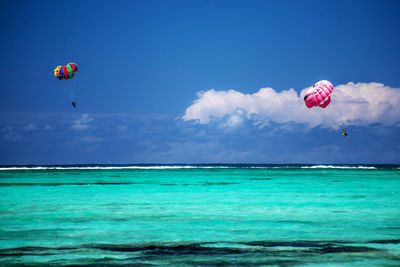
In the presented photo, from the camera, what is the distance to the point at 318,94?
98.9 ft

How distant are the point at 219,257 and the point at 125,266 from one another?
2073mm

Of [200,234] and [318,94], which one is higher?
[318,94]

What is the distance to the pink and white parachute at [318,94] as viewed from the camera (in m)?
30.1

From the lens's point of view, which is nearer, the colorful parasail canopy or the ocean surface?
the ocean surface

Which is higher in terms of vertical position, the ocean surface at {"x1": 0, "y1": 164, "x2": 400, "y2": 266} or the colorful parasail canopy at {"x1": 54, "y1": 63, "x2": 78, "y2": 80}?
the colorful parasail canopy at {"x1": 54, "y1": 63, "x2": 78, "y2": 80}

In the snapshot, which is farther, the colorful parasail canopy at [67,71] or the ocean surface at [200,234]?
the colorful parasail canopy at [67,71]

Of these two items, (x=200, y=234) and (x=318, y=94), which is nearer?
(x=200, y=234)

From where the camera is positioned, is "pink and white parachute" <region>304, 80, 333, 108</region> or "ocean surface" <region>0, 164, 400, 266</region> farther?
"pink and white parachute" <region>304, 80, 333, 108</region>

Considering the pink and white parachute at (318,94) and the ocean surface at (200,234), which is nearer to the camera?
the ocean surface at (200,234)

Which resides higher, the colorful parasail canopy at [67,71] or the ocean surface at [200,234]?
the colorful parasail canopy at [67,71]

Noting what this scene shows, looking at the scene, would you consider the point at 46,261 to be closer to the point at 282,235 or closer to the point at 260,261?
the point at 260,261

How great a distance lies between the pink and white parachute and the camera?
30.1m

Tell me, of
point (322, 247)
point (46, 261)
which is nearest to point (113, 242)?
point (46, 261)

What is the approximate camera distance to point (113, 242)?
12734mm
